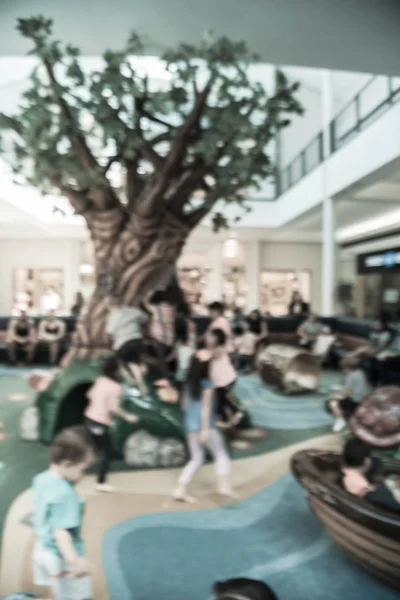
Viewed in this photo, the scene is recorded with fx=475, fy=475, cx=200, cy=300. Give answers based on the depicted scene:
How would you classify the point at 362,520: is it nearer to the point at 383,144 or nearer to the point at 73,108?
the point at 73,108

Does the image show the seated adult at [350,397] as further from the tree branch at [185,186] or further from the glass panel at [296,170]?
the glass panel at [296,170]

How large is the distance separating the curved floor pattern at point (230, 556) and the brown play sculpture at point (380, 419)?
158 centimetres

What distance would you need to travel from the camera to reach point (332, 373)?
970 centimetres

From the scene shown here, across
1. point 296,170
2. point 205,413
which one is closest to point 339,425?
point 205,413

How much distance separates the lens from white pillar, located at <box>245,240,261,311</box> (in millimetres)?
18062

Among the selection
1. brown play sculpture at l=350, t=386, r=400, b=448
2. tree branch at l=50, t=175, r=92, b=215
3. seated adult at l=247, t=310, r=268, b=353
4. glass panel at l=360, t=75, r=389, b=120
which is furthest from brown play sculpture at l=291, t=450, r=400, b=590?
glass panel at l=360, t=75, r=389, b=120

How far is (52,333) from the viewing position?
1017 centimetres

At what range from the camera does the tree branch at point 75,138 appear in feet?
16.5

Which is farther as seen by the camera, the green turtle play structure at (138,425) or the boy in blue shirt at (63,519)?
the green turtle play structure at (138,425)

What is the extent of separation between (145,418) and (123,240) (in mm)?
2289

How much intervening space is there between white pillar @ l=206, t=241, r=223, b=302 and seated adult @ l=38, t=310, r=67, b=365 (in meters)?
8.62

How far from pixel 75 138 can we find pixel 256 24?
2.89m

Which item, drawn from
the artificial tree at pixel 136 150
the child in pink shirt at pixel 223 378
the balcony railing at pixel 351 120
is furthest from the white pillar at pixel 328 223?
the child in pink shirt at pixel 223 378

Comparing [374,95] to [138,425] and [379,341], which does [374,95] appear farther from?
[138,425]
